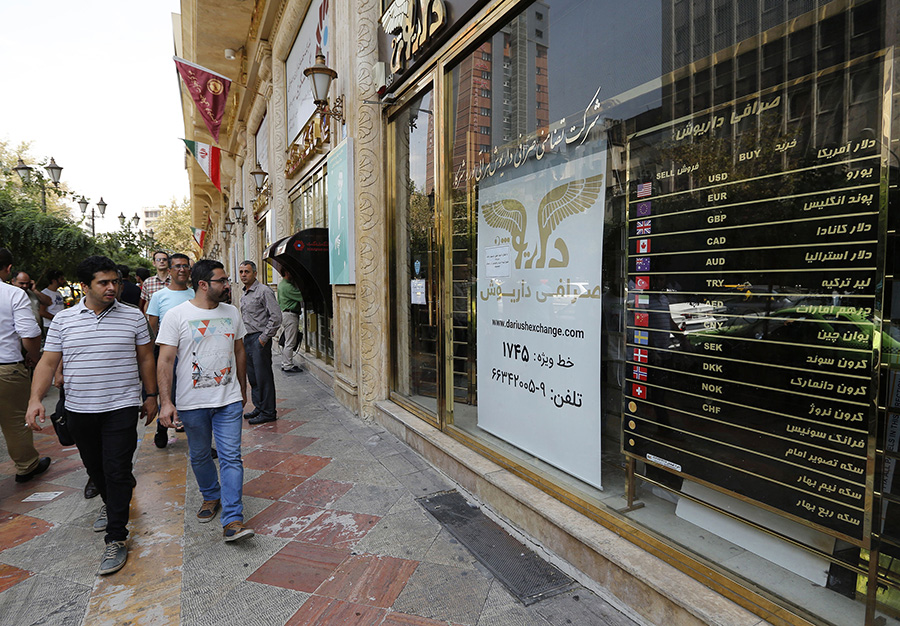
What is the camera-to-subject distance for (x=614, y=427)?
109 inches

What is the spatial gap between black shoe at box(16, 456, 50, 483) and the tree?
201 ft

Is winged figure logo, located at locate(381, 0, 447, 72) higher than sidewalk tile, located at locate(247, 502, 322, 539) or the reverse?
higher

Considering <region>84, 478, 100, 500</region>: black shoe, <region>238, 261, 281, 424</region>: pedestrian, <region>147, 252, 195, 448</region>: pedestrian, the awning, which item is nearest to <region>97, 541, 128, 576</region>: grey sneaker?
<region>84, 478, 100, 500</region>: black shoe

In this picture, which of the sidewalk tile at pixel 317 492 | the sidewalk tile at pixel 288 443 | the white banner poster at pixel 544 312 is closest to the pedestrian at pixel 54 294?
the sidewalk tile at pixel 288 443

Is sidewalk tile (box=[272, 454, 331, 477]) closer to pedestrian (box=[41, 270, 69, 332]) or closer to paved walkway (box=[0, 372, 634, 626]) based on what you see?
paved walkway (box=[0, 372, 634, 626])

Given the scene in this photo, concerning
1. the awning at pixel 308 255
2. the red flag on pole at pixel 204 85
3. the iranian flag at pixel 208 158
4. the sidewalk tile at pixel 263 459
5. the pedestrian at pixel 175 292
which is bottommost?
the sidewalk tile at pixel 263 459

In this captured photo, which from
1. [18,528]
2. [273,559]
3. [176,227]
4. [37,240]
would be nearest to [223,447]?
[273,559]

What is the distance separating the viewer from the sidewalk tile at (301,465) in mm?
4281

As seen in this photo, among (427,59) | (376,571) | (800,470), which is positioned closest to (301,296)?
(427,59)

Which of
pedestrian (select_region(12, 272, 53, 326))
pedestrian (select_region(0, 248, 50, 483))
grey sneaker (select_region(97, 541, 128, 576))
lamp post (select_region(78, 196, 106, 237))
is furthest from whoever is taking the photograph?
lamp post (select_region(78, 196, 106, 237))

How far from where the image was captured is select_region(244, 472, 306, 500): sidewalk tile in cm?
386

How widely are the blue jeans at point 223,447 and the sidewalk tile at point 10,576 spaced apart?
99cm

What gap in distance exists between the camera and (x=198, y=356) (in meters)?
3.23

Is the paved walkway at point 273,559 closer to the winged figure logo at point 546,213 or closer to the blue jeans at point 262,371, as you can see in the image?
the blue jeans at point 262,371
